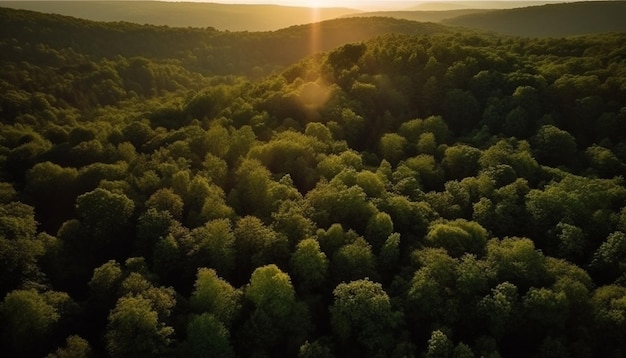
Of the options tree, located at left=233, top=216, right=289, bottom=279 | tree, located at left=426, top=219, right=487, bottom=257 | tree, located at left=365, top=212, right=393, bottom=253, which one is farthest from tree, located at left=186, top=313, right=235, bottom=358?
tree, located at left=426, top=219, right=487, bottom=257

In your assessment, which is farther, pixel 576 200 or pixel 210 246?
pixel 576 200

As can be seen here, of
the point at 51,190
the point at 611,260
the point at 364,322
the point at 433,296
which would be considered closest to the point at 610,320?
the point at 611,260

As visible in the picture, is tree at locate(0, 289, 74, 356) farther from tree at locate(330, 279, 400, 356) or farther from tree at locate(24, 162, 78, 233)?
tree at locate(330, 279, 400, 356)

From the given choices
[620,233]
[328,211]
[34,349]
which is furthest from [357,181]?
[34,349]

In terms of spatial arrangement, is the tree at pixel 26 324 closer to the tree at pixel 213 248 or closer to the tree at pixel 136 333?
the tree at pixel 136 333

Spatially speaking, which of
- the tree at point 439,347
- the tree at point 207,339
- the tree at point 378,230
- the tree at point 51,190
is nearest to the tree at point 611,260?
the tree at point 439,347

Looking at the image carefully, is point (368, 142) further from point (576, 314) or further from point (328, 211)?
point (576, 314)
